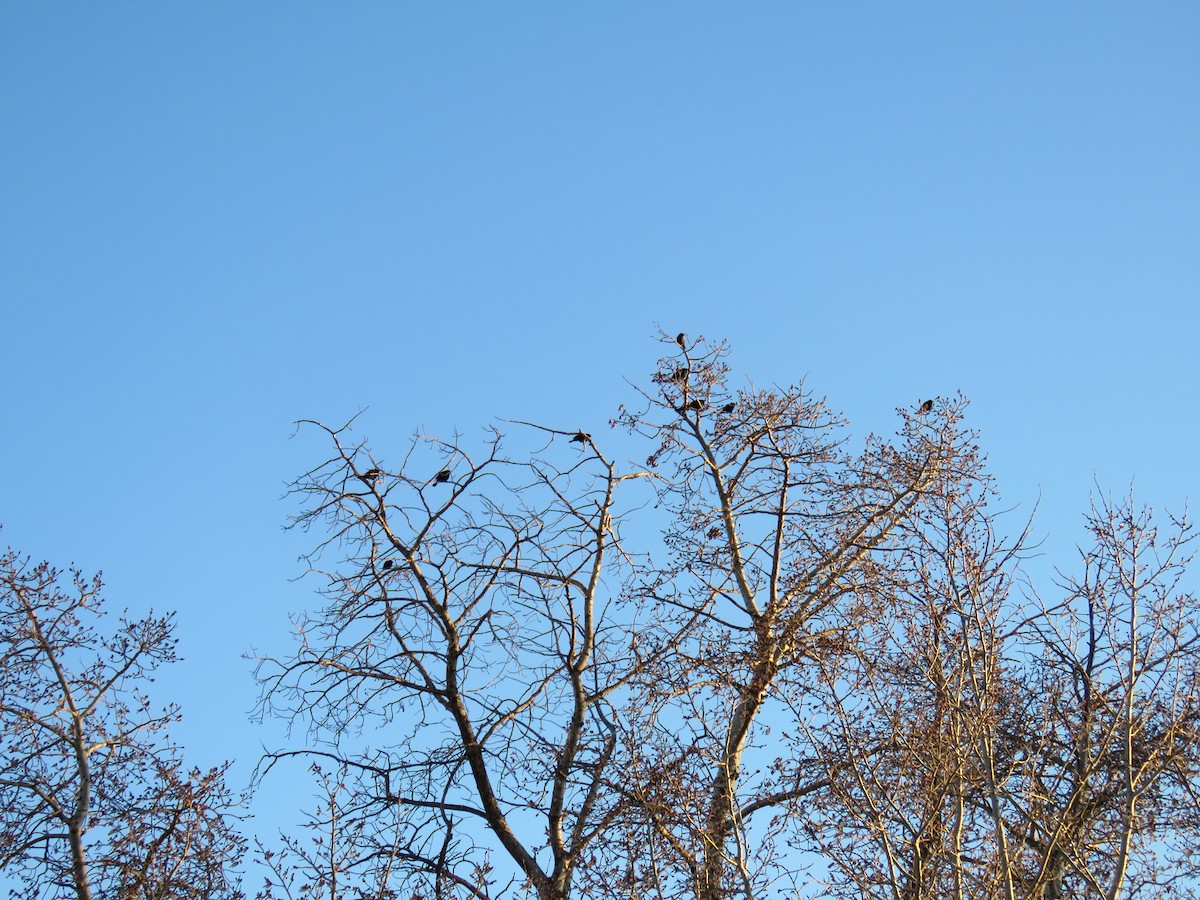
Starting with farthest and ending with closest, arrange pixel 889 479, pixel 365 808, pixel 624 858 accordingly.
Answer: pixel 889 479 → pixel 365 808 → pixel 624 858

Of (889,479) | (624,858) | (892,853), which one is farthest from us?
(889,479)

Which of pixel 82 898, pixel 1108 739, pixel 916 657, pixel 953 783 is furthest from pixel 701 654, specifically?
pixel 82 898

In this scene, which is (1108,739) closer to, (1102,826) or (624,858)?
(1102,826)

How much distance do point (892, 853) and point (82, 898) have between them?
5.31 m

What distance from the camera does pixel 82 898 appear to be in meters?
8.87

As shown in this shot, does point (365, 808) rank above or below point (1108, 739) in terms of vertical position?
above

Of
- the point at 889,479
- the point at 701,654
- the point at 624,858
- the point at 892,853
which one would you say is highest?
the point at 889,479

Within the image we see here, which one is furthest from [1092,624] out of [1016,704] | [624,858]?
[624,858]

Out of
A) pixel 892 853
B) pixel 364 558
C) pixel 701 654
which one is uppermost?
pixel 364 558

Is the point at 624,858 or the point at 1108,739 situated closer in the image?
the point at 1108,739

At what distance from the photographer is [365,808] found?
856cm

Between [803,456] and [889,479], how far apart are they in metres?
0.66

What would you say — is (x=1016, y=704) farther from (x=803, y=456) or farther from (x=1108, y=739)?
(x=803, y=456)

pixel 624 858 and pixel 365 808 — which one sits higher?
pixel 365 808
